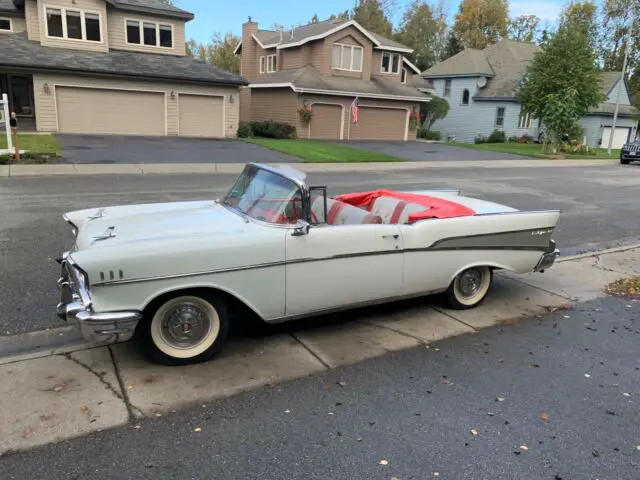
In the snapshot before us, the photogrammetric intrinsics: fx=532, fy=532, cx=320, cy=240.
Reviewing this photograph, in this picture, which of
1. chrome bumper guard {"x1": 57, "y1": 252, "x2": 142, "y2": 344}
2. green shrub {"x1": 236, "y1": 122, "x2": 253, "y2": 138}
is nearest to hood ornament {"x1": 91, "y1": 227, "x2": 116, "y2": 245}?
chrome bumper guard {"x1": 57, "y1": 252, "x2": 142, "y2": 344}

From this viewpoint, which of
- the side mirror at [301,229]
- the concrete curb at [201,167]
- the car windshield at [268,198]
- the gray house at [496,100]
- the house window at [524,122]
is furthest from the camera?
the gray house at [496,100]

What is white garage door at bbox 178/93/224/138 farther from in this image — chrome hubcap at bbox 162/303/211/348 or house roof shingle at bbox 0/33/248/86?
chrome hubcap at bbox 162/303/211/348

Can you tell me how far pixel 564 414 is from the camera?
366cm

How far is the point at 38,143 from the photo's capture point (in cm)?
2019

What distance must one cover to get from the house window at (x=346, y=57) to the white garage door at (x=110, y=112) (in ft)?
39.0

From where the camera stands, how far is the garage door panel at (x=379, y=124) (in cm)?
3466

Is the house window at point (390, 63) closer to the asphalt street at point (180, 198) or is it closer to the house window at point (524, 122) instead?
the house window at point (524, 122)

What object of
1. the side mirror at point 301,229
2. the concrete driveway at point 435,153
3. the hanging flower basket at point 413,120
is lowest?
the concrete driveway at point 435,153

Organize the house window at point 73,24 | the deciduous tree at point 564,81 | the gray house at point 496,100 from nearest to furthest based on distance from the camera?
the house window at point 73,24, the deciduous tree at point 564,81, the gray house at point 496,100

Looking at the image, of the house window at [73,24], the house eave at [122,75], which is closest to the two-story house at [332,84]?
the house eave at [122,75]

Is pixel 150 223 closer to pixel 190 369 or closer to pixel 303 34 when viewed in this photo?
pixel 190 369

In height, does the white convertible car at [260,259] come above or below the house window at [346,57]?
below

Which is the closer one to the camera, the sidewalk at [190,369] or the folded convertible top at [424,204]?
the sidewalk at [190,369]

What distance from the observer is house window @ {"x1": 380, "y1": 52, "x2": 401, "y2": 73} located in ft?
122
